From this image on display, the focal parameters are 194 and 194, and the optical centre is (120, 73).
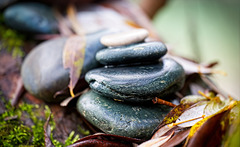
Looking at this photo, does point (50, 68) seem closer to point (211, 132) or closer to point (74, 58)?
point (74, 58)

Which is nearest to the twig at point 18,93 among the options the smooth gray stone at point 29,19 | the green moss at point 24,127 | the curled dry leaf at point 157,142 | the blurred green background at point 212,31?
the green moss at point 24,127

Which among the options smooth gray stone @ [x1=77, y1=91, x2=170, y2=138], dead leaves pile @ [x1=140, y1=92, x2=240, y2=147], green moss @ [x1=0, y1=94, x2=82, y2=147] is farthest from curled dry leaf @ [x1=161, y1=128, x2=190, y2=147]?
green moss @ [x1=0, y1=94, x2=82, y2=147]

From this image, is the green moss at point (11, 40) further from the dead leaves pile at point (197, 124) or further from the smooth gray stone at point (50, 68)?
the dead leaves pile at point (197, 124)

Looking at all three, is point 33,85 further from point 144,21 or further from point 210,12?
point 210,12

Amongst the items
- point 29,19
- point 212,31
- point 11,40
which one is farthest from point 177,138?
point 212,31

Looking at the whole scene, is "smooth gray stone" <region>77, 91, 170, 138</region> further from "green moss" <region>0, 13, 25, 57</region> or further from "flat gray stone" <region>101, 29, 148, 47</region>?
"green moss" <region>0, 13, 25, 57</region>

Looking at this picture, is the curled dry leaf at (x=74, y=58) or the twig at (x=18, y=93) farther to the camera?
the twig at (x=18, y=93)
